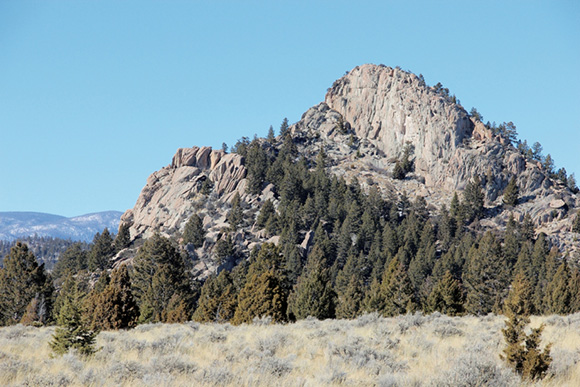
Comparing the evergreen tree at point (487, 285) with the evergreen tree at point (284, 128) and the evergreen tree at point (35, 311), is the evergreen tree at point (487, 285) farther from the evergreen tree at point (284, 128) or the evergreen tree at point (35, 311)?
the evergreen tree at point (284, 128)

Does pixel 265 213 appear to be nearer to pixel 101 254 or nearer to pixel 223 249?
pixel 223 249

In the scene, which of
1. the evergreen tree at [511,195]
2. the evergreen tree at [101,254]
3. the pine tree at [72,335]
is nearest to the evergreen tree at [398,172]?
the evergreen tree at [511,195]

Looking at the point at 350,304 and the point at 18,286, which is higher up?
the point at 350,304

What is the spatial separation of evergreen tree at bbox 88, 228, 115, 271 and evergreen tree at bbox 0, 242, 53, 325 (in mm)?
60714

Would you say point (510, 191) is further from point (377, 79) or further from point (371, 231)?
point (377, 79)

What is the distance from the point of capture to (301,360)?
512 inches

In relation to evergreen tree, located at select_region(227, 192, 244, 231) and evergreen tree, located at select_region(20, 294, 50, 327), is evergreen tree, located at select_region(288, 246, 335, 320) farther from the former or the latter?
evergreen tree, located at select_region(227, 192, 244, 231)

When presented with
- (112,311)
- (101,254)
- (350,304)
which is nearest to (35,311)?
(112,311)

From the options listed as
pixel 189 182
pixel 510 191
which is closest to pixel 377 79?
pixel 510 191

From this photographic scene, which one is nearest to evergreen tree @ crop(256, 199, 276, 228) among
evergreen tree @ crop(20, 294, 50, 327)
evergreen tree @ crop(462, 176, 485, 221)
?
evergreen tree @ crop(462, 176, 485, 221)

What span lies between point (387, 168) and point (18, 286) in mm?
125973

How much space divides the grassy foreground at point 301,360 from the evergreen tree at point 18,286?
3788 cm

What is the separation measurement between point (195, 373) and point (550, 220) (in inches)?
5333

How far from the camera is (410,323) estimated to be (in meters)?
18.9
